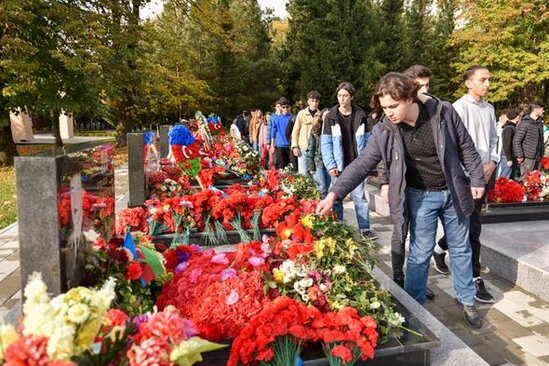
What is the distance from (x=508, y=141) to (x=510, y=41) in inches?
743

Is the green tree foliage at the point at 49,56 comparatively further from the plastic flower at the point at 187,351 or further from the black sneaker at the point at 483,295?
the plastic flower at the point at 187,351

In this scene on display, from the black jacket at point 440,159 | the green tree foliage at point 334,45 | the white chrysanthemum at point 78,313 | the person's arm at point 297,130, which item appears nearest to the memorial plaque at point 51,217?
the white chrysanthemum at point 78,313

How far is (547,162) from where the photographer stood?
8453mm

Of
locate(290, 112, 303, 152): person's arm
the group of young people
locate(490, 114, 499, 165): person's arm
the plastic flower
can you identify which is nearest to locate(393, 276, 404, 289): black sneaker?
the group of young people

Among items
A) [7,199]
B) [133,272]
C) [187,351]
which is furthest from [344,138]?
[7,199]

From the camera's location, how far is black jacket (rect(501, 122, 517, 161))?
345 inches

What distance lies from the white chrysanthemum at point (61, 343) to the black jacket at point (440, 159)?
211 centimetres

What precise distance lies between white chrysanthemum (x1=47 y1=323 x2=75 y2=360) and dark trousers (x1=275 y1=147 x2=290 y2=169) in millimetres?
8985

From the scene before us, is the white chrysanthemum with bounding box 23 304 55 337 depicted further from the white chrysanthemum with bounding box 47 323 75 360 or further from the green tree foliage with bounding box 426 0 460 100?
Result: the green tree foliage with bounding box 426 0 460 100

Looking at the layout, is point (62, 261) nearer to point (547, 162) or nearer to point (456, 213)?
point (456, 213)

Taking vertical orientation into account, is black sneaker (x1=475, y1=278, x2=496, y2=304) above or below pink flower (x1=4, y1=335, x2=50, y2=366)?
below

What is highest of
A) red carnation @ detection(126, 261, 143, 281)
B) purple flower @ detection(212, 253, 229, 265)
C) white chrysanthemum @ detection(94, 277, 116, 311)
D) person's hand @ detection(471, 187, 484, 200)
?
person's hand @ detection(471, 187, 484, 200)

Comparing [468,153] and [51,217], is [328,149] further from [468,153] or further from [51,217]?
[51,217]

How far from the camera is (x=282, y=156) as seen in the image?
1042 cm
